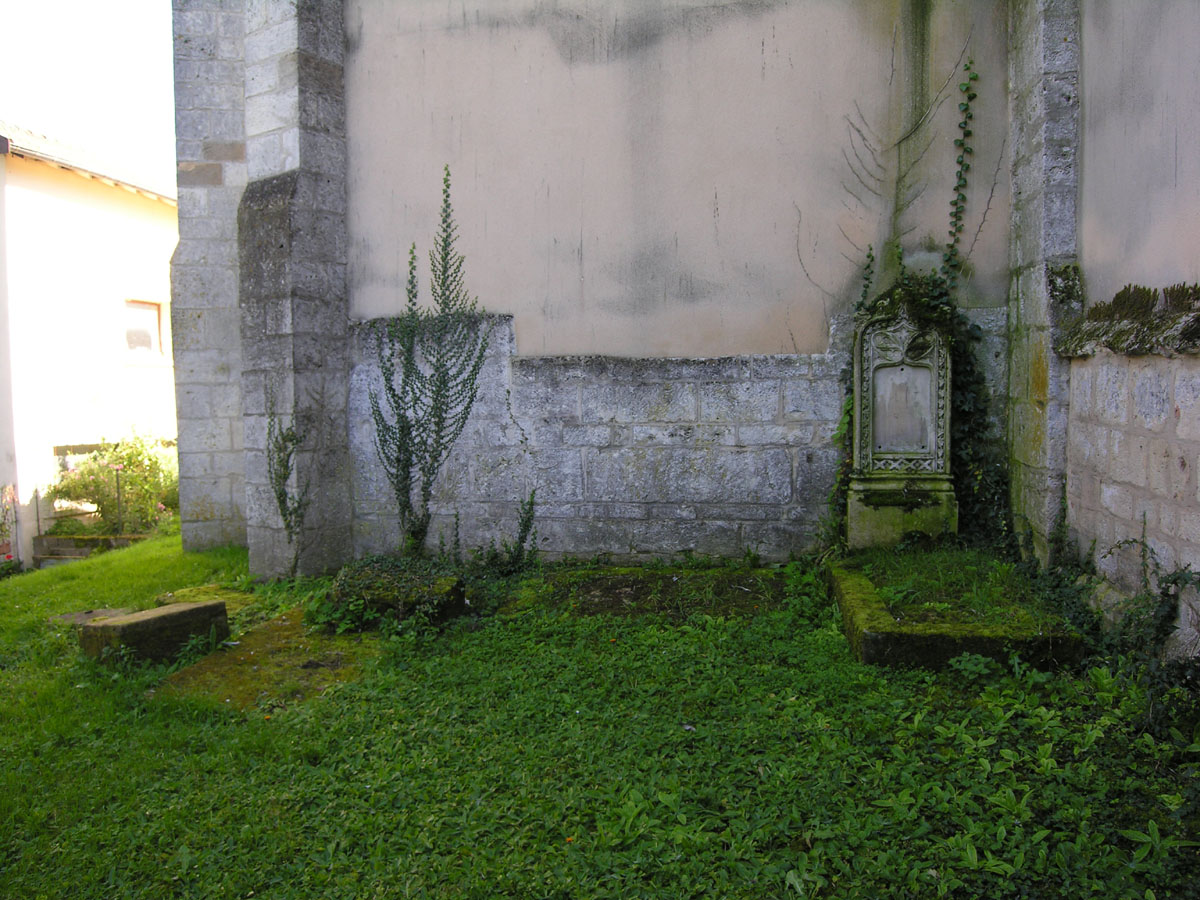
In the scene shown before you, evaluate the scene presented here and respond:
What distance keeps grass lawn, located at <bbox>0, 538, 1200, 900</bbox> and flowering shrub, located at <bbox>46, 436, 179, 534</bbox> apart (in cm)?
537

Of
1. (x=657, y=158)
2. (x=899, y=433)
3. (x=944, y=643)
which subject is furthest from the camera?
(x=657, y=158)

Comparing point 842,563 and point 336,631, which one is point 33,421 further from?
point 842,563

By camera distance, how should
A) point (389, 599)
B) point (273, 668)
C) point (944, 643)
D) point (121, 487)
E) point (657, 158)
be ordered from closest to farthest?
point (944, 643), point (273, 668), point (389, 599), point (657, 158), point (121, 487)

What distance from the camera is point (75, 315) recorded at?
9.73m

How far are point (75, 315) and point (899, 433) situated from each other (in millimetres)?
9405

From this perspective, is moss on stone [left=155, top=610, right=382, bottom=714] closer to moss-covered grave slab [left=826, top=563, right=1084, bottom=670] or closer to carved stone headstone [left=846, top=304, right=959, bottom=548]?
moss-covered grave slab [left=826, top=563, right=1084, bottom=670]

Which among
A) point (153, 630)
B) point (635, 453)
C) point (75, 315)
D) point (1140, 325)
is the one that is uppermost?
point (75, 315)

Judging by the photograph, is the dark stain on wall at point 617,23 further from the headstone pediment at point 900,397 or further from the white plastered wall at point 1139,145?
the headstone pediment at point 900,397

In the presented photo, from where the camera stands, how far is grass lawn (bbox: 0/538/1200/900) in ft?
8.02

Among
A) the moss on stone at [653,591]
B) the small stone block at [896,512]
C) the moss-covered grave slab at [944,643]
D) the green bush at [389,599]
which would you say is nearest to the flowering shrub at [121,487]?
the green bush at [389,599]

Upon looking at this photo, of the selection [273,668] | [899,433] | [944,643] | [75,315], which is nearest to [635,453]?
[899,433]

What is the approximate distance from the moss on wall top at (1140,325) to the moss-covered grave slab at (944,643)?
1279mm

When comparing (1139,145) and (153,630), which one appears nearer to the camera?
(1139,145)

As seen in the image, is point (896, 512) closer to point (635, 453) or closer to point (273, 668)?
point (635, 453)
